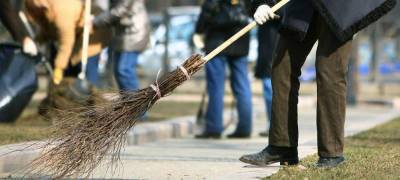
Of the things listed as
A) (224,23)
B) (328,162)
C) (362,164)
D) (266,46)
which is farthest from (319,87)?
(266,46)

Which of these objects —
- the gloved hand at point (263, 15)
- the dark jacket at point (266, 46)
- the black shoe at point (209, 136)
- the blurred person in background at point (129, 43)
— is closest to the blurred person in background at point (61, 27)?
the blurred person in background at point (129, 43)

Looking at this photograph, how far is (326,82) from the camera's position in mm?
5895

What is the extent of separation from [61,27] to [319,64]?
157 inches

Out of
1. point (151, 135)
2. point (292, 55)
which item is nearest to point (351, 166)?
point (292, 55)

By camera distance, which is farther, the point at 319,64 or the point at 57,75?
the point at 57,75

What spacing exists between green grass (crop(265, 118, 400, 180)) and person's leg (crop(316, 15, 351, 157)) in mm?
175

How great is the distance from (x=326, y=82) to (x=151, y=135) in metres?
4.01

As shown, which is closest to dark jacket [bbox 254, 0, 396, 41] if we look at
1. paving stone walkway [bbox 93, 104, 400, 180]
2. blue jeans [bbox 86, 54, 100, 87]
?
paving stone walkway [bbox 93, 104, 400, 180]

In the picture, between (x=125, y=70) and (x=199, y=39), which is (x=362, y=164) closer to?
(x=199, y=39)

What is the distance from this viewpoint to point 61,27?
930 cm

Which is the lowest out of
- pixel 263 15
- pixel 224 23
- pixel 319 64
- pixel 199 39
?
pixel 319 64

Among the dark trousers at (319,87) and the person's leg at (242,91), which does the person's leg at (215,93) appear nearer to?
the person's leg at (242,91)

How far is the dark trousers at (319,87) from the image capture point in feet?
19.3

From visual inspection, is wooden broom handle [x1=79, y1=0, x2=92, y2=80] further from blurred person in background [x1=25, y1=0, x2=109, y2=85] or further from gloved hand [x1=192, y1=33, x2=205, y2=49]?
gloved hand [x1=192, y1=33, x2=205, y2=49]
